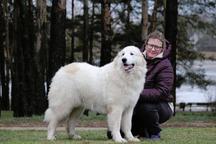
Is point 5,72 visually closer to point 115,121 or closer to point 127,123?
point 127,123

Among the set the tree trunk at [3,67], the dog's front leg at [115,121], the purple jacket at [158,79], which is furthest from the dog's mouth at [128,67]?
the tree trunk at [3,67]

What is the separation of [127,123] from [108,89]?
29.8 inches

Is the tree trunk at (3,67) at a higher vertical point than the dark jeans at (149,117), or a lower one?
lower

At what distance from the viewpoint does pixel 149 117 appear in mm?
10586

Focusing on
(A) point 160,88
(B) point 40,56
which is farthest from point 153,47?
(B) point 40,56

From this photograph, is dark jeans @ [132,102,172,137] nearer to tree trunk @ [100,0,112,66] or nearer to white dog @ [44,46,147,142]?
white dog @ [44,46,147,142]

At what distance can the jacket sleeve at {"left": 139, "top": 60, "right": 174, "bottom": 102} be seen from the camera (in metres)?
10.5

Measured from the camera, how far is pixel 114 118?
10.1m

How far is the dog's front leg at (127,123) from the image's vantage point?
33.7ft

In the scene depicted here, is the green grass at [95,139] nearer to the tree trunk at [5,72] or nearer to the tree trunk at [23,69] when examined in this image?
the tree trunk at [23,69]

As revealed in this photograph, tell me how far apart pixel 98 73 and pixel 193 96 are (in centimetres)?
5087

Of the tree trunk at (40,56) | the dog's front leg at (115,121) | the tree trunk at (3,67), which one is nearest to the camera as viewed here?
the dog's front leg at (115,121)

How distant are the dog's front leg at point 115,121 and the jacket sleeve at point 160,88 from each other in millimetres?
704

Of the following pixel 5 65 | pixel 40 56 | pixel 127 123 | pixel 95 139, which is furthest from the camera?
pixel 5 65
